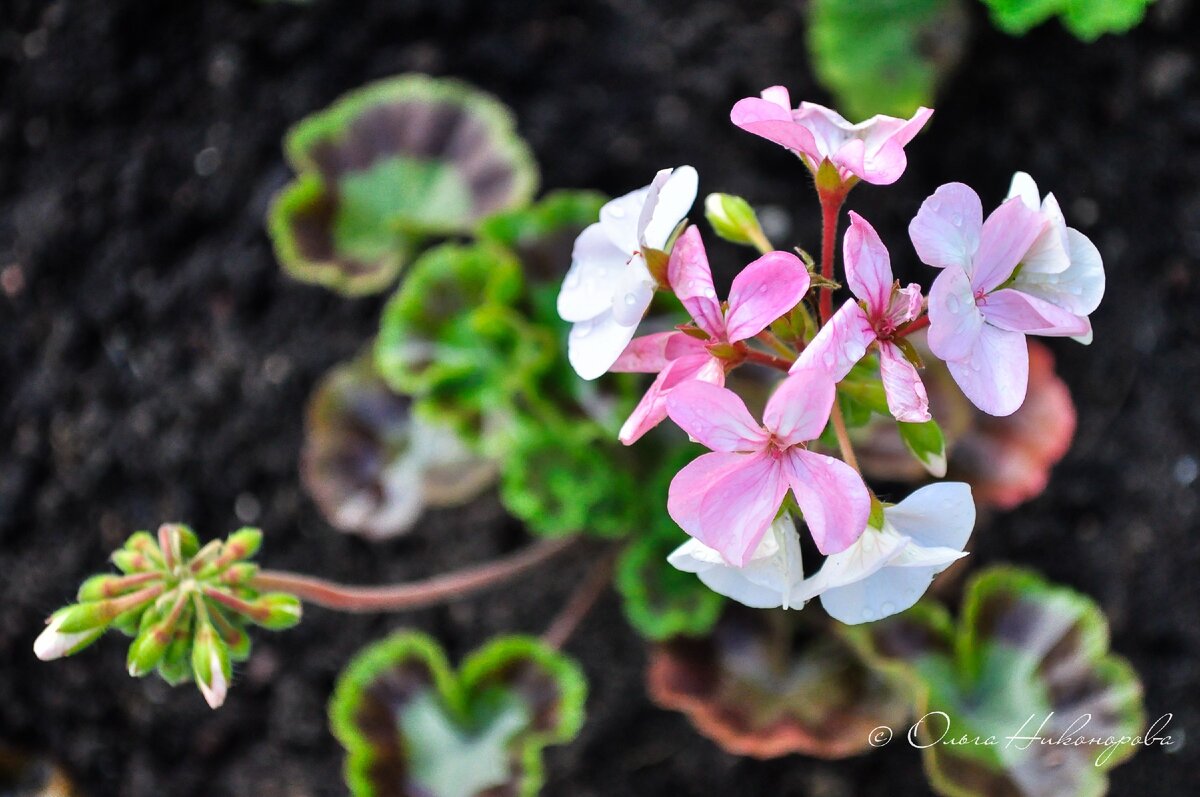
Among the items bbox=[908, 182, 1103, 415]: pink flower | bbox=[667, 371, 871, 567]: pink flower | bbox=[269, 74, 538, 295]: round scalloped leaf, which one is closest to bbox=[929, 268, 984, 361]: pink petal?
bbox=[908, 182, 1103, 415]: pink flower

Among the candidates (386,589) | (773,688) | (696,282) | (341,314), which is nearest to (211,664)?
(386,589)

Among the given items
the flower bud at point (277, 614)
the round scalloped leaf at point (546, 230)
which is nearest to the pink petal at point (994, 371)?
the flower bud at point (277, 614)

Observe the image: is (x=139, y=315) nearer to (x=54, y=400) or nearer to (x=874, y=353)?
(x=54, y=400)

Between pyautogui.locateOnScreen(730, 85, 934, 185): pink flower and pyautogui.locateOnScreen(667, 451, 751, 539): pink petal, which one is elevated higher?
pyautogui.locateOnScreen(730, 85, 934, 185): pink flower

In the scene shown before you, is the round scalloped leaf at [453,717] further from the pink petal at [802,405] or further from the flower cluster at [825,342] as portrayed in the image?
the pink petal at [802,405]

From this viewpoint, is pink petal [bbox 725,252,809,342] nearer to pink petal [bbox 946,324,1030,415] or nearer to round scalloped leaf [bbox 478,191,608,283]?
pink petal [bbox 946,324,1030,415]
